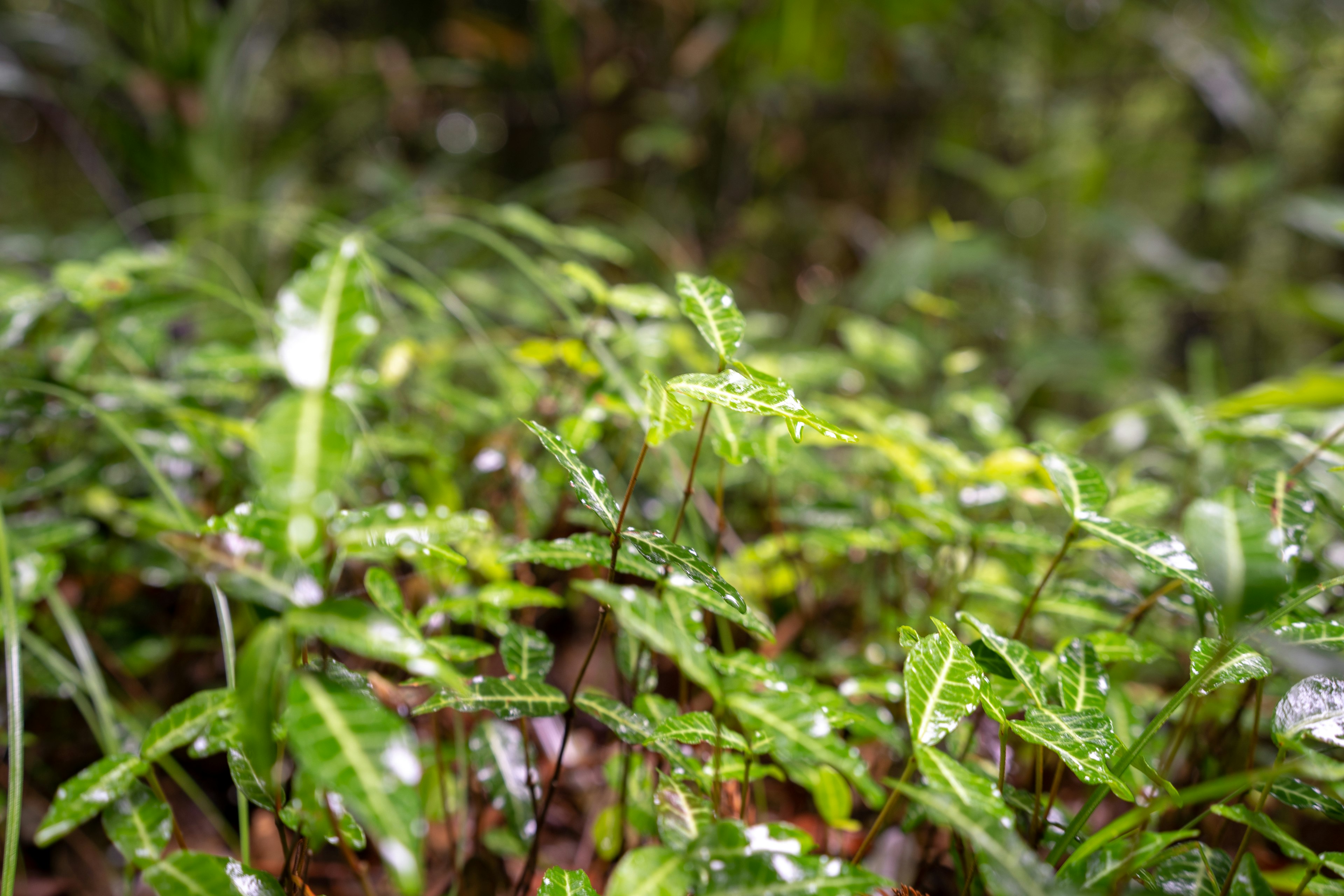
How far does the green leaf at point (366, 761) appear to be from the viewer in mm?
217

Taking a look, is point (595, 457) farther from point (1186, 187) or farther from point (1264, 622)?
point (1186, 187)

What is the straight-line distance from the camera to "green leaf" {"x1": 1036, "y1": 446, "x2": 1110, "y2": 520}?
17.3 inches

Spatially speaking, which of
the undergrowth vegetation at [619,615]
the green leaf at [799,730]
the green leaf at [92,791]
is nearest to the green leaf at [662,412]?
the undergrowth vegetation at [619,615]

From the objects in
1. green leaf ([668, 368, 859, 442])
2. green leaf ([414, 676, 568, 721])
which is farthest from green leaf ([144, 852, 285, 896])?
green leaf ([668, 368, 859, 442])

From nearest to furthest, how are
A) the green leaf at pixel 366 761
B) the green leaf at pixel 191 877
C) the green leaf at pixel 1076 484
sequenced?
the green leaf at pixel 366 761 < the green leaf at pixel 191 877 < the green leaf at pixel 1076 484

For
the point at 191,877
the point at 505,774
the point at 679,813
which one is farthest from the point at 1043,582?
the point at 191,877

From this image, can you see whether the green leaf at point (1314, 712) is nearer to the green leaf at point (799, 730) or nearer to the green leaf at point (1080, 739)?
the green leaf at point (1080, 739)

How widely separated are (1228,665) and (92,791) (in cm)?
64

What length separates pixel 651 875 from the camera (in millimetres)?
308

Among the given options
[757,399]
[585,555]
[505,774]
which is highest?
[757,399]

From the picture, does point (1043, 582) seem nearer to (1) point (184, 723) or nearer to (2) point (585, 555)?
(2) point (585, 555)

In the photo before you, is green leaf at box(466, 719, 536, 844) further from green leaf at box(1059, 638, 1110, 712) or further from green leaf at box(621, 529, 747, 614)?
green leaf at box(1059, 638, 1110, 712)

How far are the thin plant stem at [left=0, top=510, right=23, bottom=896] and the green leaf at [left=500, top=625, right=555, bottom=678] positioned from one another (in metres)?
0.27

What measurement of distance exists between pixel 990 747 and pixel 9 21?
250 cm
